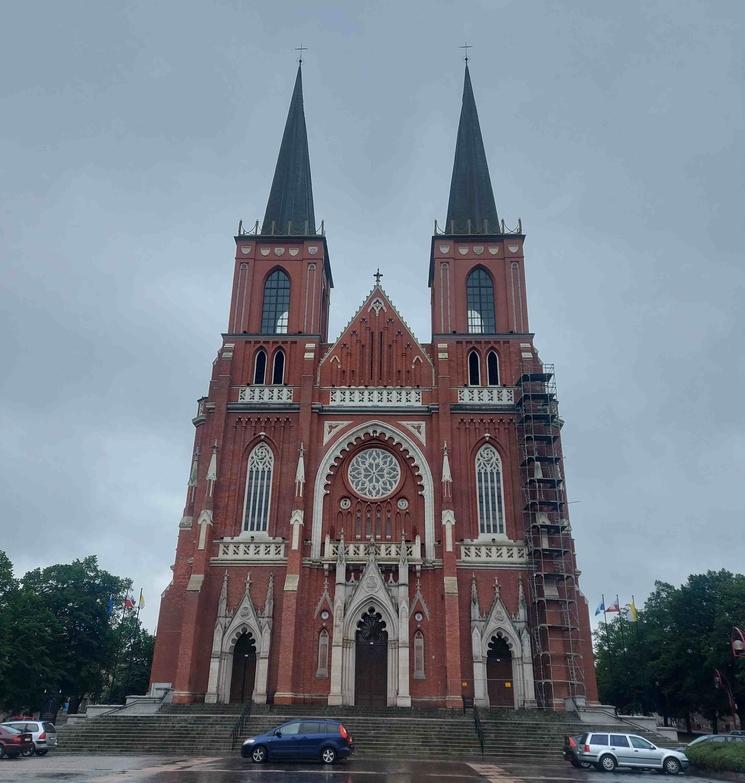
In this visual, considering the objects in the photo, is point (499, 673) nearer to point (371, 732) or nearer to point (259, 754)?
point (371, 732)

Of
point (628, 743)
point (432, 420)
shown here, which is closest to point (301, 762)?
point (628, 743)

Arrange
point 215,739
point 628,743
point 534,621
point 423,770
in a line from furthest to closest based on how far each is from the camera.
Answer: point 534,621
point 215,739
point 628,743
point 423,770

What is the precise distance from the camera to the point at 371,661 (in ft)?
115

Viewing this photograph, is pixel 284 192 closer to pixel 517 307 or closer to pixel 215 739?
pixel 517 307

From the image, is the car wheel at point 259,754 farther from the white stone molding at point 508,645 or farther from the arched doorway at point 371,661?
the white stone molding at point 508,645

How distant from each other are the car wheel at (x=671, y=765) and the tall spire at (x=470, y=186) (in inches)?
1246

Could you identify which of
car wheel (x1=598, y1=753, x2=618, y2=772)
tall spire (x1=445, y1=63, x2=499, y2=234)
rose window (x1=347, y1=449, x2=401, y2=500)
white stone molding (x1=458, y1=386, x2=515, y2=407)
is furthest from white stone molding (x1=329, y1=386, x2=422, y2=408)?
car wheel (x1=598, y1=753, x2=618, y2=772)

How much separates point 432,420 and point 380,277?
10.4m

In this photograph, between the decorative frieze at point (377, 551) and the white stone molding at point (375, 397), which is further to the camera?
the white stone molding at point (375, 397)

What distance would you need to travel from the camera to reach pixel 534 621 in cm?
3491

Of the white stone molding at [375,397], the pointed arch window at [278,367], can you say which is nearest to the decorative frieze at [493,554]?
the white stone molding at [375,397]

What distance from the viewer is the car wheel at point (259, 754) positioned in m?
20.8

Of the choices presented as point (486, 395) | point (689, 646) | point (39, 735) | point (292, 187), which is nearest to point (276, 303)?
point (292, 187)

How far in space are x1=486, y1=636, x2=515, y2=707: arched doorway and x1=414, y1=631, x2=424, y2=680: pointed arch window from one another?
3379 mm
